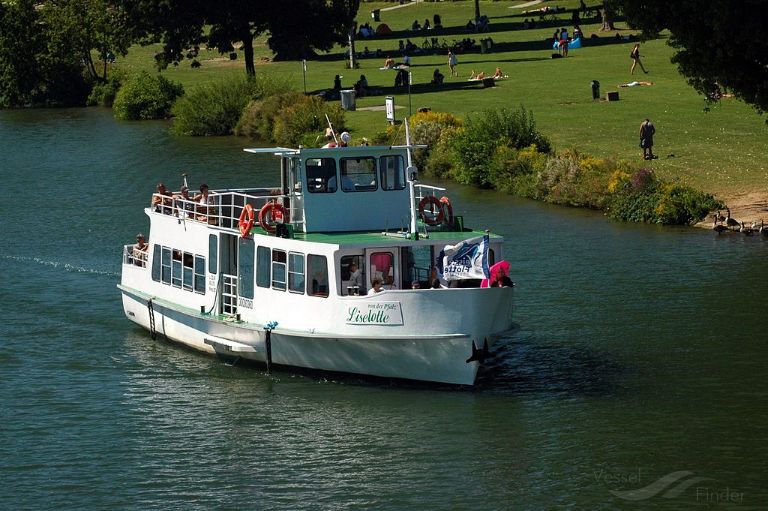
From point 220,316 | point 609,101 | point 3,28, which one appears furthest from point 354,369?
point 3,28

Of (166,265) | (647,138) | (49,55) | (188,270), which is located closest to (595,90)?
(647,138)

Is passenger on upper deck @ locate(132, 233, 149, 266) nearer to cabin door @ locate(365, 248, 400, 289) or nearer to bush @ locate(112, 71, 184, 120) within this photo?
cabin door @ locate(365, 248, 400, 289)

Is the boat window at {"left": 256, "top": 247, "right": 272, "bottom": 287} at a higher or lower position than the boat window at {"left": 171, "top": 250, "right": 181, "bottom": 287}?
higher

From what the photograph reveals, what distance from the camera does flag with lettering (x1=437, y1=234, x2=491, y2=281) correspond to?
32781mm

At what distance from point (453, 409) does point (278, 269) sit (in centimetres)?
618

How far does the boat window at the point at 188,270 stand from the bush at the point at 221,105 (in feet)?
157

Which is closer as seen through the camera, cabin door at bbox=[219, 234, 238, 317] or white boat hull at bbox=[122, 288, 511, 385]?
white boat hull at bbox=[122, 288, 511, 385]

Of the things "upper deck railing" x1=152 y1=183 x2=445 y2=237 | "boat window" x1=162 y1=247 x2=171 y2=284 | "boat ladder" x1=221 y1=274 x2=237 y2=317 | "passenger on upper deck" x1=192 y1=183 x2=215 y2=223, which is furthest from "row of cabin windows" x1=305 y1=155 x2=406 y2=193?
"boat window" x1=162 y1=247 x2=171 y2=284

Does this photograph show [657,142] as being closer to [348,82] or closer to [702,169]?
[702,169]

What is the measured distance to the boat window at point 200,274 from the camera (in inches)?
1513

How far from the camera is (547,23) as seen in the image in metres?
131

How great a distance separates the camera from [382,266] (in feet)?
114

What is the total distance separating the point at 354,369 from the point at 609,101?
155ft

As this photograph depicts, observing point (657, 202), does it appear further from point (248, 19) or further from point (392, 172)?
point (248, 19)
